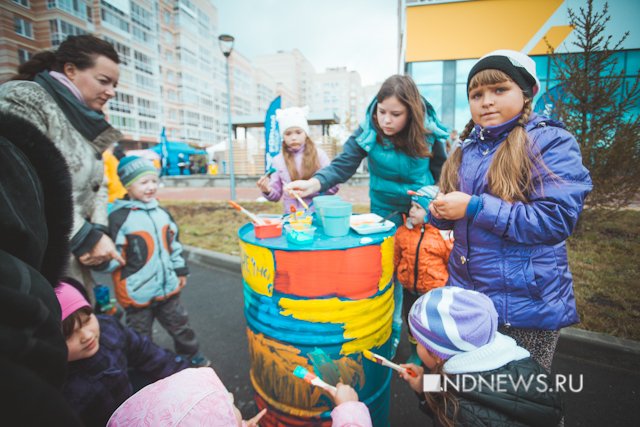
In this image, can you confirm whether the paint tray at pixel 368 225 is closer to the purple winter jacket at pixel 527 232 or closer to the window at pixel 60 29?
the purple winter jacket at pixel 527 232

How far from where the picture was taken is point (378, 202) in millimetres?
2350

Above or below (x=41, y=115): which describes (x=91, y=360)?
below

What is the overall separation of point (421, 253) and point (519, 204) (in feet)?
3.32

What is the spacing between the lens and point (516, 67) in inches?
47.0

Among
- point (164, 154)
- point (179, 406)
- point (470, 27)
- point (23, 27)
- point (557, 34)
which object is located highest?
point (470, 27)

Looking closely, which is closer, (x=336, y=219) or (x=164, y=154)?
(x=336, y=219)

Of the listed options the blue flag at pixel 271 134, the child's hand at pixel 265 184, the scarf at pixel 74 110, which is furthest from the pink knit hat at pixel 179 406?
the blue flag at pixel 271 134

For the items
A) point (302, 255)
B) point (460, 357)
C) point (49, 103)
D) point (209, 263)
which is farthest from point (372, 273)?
point (209, 263)

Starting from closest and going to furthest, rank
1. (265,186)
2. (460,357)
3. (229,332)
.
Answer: (460,357)
(265,186)
(229,332)

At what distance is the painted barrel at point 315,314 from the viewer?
134 cm

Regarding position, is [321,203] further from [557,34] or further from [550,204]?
[557,34]

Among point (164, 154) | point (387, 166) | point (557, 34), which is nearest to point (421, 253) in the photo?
point (387, 166)

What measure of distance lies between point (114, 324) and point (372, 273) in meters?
1.43

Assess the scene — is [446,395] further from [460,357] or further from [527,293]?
[527,293]
